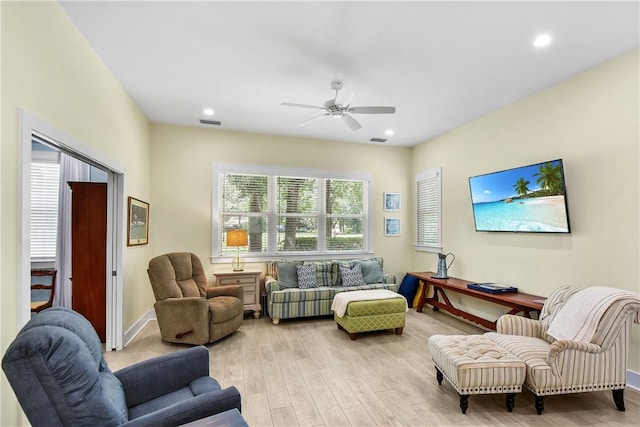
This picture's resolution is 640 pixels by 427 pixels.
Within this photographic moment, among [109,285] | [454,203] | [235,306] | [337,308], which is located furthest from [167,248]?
[454,203]

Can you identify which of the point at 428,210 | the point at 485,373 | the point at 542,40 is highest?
the point at 542,40

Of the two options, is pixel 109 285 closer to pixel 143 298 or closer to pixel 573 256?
pixel 143 298

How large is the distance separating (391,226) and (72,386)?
17.5ft

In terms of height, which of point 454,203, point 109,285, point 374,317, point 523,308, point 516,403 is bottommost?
point 516,403

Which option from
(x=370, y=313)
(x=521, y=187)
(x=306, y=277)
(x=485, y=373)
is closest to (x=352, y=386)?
(x=485, y=373)

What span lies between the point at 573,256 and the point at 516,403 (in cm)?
167

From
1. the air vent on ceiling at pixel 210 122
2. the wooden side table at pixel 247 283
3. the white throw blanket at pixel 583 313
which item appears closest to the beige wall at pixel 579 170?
the white throw blanket at pixel 583 313

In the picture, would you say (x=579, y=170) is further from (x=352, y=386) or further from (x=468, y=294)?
(x=352, y=386)

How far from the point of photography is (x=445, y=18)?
234cm

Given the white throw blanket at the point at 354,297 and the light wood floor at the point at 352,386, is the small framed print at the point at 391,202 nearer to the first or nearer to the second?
the white throw blanket at the point at 354,297

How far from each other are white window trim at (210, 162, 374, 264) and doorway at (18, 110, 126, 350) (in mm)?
1538

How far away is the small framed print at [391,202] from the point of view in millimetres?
5957

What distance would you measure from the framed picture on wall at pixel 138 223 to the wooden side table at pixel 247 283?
1130mm

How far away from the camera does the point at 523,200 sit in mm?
3670
